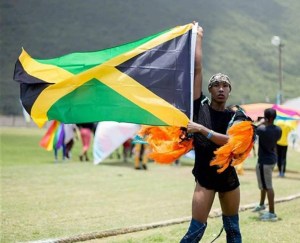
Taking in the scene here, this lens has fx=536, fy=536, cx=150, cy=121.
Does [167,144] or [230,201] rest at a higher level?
[167,144]

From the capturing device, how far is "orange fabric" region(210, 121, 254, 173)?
15.7ft

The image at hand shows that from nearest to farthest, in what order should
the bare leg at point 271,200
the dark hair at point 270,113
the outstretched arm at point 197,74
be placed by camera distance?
1. the outstretched arm at point 197,74
2. the bare leg at point 271,200
3. the dark hair at point 270,113

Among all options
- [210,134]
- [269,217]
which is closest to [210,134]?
[210,134]

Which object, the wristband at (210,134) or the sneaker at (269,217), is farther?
the sneaker at (269,217)

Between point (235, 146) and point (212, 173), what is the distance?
0.33m

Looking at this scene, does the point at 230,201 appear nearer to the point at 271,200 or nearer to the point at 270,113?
the point at 271,200

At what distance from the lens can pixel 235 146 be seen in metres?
4.80

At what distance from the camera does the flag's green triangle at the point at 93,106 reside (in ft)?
17.9

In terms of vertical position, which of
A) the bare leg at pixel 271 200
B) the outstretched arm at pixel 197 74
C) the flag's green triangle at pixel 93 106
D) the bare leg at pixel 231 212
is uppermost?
the outstretched arm at pixel 197 74

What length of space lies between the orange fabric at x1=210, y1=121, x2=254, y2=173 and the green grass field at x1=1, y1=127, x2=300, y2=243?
1.93m

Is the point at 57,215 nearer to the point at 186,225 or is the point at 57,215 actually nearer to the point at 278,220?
the point at 186,225

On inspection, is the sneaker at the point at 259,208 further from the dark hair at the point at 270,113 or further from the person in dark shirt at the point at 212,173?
the person in dark shirt at the point at 212,173

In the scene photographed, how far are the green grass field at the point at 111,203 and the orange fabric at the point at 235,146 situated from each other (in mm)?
1934

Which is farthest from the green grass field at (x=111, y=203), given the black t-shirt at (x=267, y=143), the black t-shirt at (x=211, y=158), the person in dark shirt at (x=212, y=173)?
the black t-shirt at (x=211, y=158)
